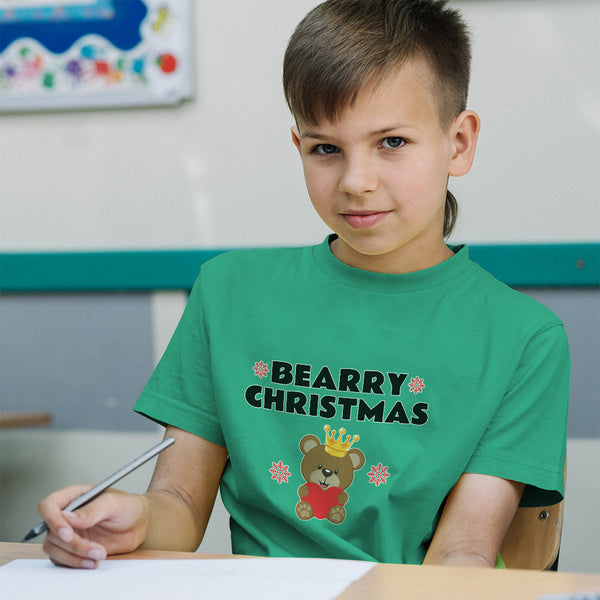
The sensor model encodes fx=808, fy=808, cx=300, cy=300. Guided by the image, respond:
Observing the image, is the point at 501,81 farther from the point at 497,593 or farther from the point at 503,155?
the point at 497,593

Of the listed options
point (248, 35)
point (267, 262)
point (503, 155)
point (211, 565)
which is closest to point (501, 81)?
point (503, 155)

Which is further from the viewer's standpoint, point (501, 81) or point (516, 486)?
point (501, 81)

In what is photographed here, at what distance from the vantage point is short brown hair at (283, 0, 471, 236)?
86cm

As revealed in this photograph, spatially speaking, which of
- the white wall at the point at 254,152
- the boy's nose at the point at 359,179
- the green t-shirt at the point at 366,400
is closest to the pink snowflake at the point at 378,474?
the green t-shirt at the point at 366,400

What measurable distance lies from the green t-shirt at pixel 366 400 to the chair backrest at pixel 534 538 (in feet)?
0.07

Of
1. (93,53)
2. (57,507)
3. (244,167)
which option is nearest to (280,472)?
(57,507)

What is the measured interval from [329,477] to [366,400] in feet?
0.30

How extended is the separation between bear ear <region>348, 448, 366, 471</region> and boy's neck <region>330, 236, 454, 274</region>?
0.75ft

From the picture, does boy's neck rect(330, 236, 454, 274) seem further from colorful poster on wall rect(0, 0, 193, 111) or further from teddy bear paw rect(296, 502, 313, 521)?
colorful poster on wall rect(0, 0, 193, 111)

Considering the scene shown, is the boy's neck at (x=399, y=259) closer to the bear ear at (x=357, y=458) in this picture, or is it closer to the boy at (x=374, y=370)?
the boy at (x=374, y=370)

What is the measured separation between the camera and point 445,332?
0.92 m

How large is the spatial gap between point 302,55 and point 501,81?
0.81 m

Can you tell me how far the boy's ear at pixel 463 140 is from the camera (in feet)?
3.15

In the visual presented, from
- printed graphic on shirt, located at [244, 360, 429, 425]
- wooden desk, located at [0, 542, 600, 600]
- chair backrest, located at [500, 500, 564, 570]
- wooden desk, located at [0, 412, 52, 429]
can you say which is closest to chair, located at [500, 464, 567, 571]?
chair backrest, located at [500, 500, 564, 570]
